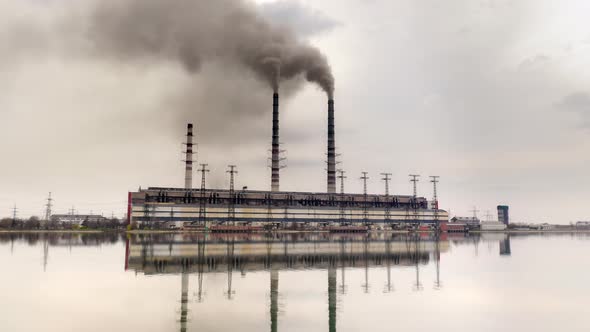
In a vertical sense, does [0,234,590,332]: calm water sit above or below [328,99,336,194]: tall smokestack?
below

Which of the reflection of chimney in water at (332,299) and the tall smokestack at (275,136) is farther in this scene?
the tall smokestack at (275,136)

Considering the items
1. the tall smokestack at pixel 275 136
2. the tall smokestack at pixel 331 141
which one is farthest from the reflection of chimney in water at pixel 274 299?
the tall smokestack at pixel 331 141

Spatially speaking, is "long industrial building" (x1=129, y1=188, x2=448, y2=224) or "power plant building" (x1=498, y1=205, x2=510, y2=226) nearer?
"long industrial building" (x1=129, y1=188, x2=448, y2=224)

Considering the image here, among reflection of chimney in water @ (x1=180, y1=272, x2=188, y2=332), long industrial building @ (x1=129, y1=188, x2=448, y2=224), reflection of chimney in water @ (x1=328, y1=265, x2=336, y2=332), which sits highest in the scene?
Result: long industrial building @ (x1=129, y1=188, x2=448, y2=224)

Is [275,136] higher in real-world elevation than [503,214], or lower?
higher

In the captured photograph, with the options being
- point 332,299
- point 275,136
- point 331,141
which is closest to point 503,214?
point 331,141

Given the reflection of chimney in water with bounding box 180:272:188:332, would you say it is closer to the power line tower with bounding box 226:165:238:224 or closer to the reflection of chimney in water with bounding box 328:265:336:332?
the reflection of chimney in water with bounding box 328:265:336:332

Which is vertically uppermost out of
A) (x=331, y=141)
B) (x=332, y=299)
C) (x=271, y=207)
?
(x=331, y=141)

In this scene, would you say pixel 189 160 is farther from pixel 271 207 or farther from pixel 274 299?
pixel 274 299

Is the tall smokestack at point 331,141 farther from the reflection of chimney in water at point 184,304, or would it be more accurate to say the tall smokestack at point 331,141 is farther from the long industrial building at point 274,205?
the reflection of chimney in water at point 184,304

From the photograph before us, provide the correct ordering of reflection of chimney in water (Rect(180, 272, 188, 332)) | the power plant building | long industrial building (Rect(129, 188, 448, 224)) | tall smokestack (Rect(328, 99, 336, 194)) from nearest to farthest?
reflection of chimney in water (Rect(180, 272, 188, 332))
long industrial building (Rect(129, 188, 448, 224))
tall smokestack (Rect(328, 99, 336, 194))
the power plant building

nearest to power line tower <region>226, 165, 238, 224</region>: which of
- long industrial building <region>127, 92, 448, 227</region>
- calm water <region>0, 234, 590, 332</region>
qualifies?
long industrial building <region>127, 92, 448, 227</region>

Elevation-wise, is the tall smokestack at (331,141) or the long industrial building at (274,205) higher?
the tall smokestack at (331,141)

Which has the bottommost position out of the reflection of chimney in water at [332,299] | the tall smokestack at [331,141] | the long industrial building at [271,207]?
the reflection of chimney in water at [332,299]
